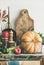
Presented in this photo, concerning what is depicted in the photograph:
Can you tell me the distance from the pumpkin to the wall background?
0.26 meters

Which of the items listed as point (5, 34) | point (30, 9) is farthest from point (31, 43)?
point (30, 9)

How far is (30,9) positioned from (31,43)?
0.44m

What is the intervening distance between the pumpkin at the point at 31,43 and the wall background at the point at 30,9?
0.85 feet

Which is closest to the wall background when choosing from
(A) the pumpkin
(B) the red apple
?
(B) the red apple

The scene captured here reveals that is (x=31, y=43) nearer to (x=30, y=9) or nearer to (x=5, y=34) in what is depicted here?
(x=5, y=34)

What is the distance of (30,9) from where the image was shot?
2.10 metres

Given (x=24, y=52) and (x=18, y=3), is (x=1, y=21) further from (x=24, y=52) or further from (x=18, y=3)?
(x=24, y=52)

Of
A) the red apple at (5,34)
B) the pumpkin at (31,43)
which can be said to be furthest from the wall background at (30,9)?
the pumpkin at (31,43)

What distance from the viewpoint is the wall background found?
207cm

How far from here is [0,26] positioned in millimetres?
2047

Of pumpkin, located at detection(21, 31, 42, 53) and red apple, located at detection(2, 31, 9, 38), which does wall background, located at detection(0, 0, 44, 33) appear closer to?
red apple, located at detection(2, 31, 9, 38)

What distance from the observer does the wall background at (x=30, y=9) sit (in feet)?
6.79

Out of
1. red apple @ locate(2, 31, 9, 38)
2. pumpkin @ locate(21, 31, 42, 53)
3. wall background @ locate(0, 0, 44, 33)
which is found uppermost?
wall background @ locate(0, 0, 44, 33)

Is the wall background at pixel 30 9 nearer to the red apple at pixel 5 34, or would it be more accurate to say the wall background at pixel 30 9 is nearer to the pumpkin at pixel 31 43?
the red apple at pixel 5 34
